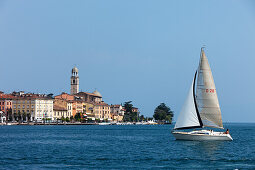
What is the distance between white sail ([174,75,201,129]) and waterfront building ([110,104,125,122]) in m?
135

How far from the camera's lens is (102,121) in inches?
6609

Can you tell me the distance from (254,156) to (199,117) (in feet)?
38.9

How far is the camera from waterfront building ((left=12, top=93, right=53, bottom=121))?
13300cm

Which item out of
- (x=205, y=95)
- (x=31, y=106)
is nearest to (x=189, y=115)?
(x=205, y=95)

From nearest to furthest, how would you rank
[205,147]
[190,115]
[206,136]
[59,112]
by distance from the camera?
[205,147] → [206,136] → [190,115] → [59,112]

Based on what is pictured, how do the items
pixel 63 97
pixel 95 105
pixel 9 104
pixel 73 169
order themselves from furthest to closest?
pixel 95 105
pixel 63 97
pixel 9 104
pixel 73 169

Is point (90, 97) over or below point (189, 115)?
over

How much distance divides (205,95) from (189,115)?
2.48 meters

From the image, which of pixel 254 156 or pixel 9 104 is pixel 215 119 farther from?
pixel 9 104

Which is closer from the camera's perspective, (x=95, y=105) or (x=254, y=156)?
(x=254, y=156)

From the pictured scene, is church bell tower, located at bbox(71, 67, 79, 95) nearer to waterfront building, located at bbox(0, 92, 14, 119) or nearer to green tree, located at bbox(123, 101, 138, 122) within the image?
green tree, located at bbox(123, 101, 138, 122)

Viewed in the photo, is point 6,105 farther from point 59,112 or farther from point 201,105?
point 201,105

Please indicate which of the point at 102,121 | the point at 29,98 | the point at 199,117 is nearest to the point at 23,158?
the point at 199,117

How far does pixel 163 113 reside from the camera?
186625 millimetres
